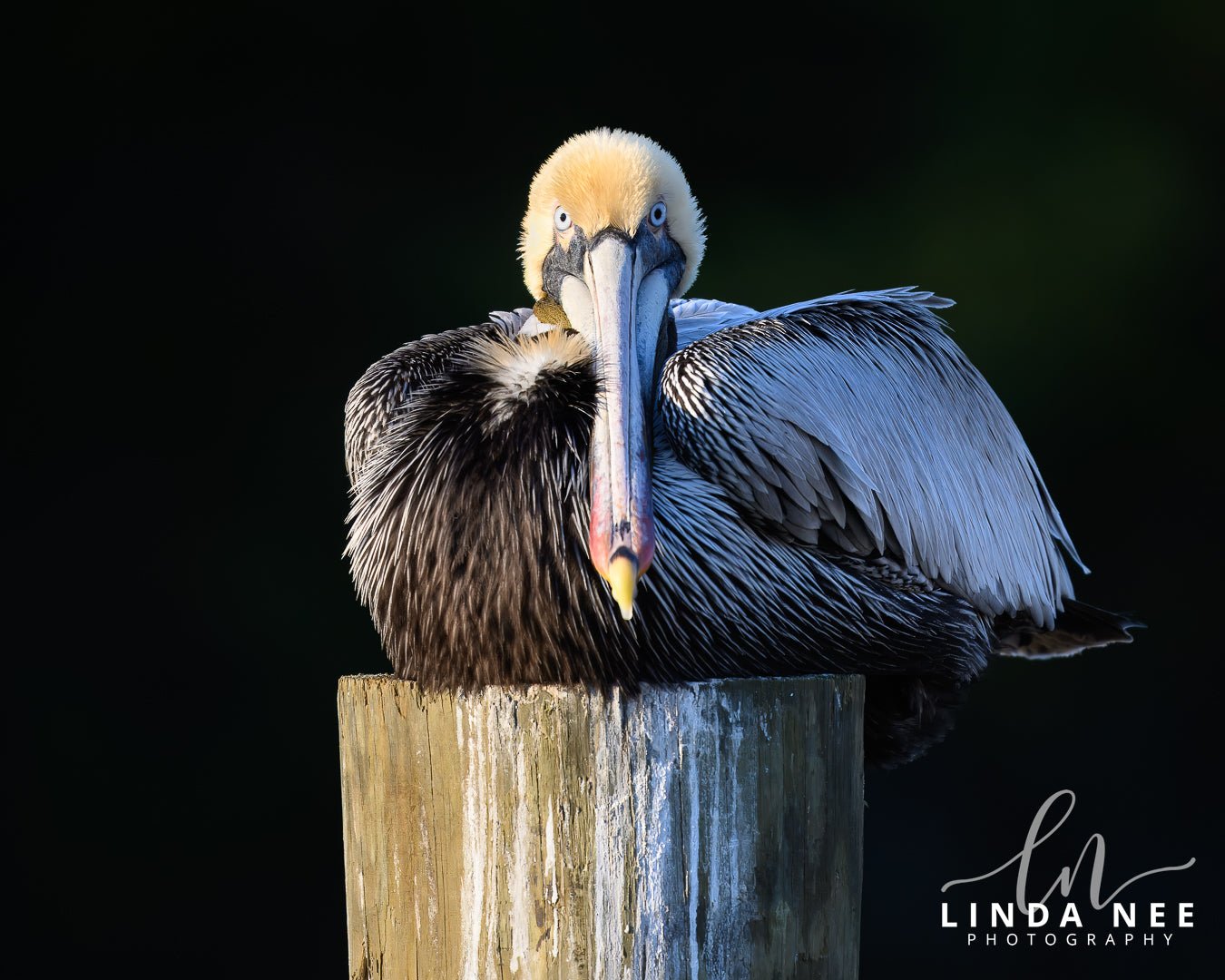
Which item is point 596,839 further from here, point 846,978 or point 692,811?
point 846,978

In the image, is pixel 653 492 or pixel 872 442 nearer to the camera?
pixel 653 492

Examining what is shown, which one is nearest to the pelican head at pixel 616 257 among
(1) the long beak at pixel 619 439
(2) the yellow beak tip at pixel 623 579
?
(1) the long beak at pixel 619 439

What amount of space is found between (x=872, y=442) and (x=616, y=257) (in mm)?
446

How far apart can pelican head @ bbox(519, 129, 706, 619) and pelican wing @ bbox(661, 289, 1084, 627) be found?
0.09 metres

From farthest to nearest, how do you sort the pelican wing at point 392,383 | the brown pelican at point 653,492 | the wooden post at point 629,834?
the pelican wing at point 392,383, the brown pelican at point 653,492, the wooden post at point 629,834

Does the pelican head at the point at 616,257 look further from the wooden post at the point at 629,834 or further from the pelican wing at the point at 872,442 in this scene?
the wooden post at the point at 629,834

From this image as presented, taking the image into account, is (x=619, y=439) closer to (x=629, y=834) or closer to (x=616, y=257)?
(x=616, y=257)

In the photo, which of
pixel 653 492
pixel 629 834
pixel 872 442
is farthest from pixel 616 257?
pixel 629 834

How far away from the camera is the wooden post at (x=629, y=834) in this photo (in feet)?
5.61

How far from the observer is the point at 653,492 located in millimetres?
2082

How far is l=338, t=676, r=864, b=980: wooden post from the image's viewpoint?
1711mm

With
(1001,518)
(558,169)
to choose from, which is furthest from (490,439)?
(1001,518)

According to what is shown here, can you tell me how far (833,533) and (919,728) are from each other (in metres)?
0.42

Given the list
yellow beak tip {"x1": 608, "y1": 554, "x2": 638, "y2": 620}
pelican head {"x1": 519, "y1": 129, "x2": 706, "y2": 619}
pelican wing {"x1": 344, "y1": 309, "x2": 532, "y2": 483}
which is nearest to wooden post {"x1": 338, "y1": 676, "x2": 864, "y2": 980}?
yellow beak tip {"x1": 608, "y1": 554, "x2": 638, "y2": 620}
